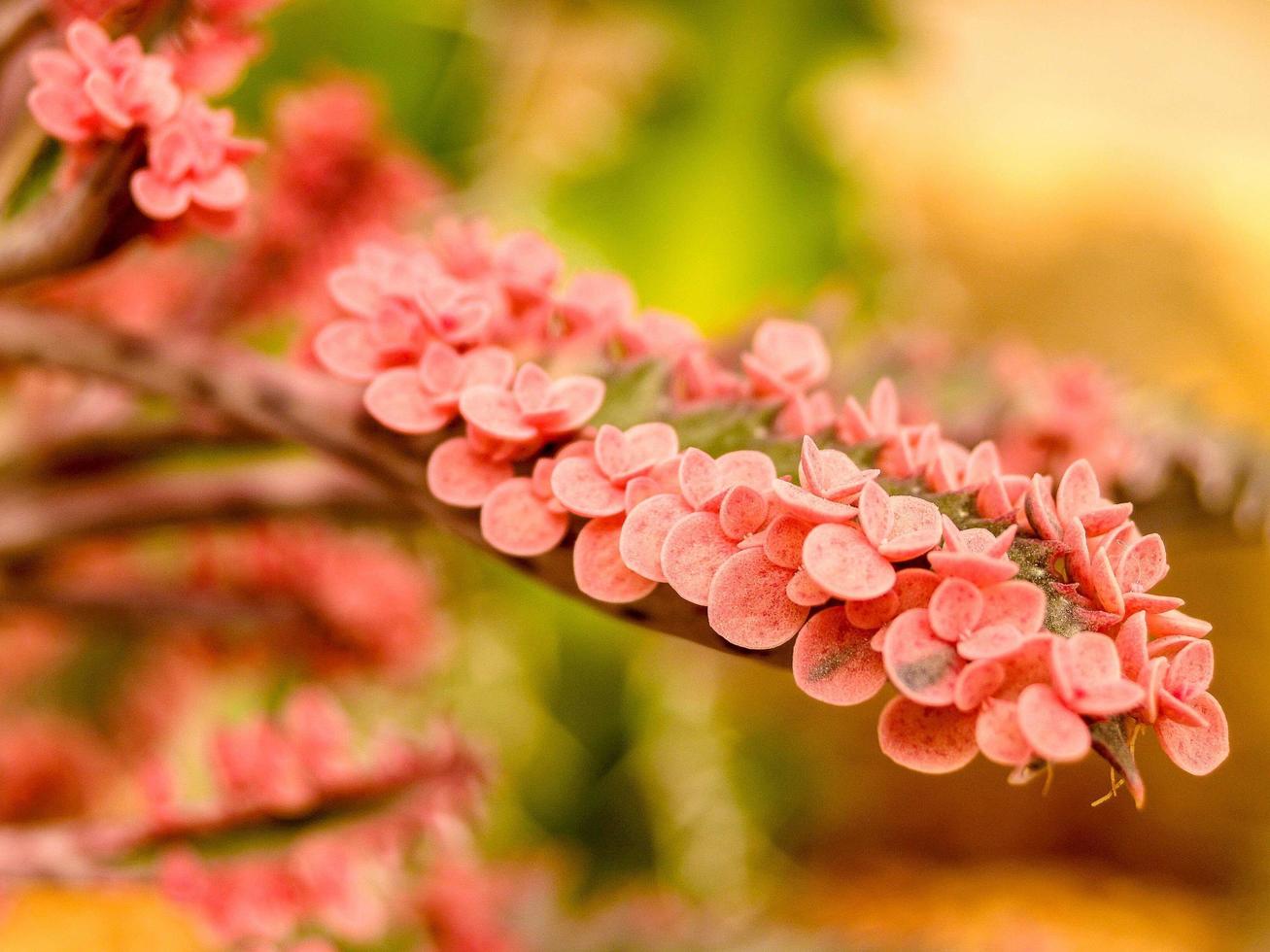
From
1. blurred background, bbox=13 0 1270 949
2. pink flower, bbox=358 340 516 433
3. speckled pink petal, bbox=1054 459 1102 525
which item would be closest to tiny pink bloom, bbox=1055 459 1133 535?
speckled pink petal, bbox=1054 459 1102 525

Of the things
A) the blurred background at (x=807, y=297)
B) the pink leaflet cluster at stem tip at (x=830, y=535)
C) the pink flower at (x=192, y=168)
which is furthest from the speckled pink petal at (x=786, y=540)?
the blurred background at (x=807, y=297)

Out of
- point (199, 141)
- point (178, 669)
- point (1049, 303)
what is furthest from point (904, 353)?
point (1049, 303)

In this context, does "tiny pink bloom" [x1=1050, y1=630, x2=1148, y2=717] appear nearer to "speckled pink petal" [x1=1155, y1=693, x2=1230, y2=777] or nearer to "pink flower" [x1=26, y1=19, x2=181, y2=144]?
"speckled pink petal" [x1=1155, y1=693, x2=1230, y2=777]

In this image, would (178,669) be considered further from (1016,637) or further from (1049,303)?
(1049,303)

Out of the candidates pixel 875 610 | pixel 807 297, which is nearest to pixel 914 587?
pixel 875 610

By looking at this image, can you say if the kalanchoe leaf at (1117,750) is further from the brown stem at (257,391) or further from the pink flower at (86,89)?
the pink flower at (86,89)

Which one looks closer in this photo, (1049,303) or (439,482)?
(439,482)
